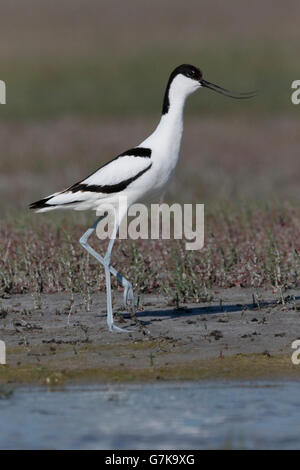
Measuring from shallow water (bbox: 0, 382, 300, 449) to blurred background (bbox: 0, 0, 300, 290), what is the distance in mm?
2902

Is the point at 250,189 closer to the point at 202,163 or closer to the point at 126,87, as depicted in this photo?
the point at 202,163

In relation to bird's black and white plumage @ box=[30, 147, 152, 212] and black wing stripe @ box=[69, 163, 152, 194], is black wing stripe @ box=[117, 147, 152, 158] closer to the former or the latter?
bird's black and white plumage @ box=[30, 147, 152, 212]

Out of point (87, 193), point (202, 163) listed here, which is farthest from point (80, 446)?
point (202, 163)

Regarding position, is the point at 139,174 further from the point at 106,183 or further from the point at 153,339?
the point at 153,339

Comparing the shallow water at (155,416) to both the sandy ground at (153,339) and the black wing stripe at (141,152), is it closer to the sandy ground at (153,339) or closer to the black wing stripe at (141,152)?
the sandy ground at (153,339)

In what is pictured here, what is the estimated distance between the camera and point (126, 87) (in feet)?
101

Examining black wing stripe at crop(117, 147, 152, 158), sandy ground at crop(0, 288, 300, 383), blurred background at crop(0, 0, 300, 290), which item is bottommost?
sandy ground at crop(0, 288, 300, 383)

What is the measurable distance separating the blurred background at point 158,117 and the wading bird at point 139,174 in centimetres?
125

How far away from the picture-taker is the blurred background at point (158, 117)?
1221cm

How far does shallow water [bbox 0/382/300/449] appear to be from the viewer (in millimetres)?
6445

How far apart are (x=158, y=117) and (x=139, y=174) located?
1651cm

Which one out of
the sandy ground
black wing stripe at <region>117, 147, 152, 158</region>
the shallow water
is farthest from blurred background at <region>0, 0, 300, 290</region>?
the shallow water

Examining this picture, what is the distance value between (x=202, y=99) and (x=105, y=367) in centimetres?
2077

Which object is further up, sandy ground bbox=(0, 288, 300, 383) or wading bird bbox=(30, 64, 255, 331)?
wading bird bbox=(30, 64, 255, 331)
